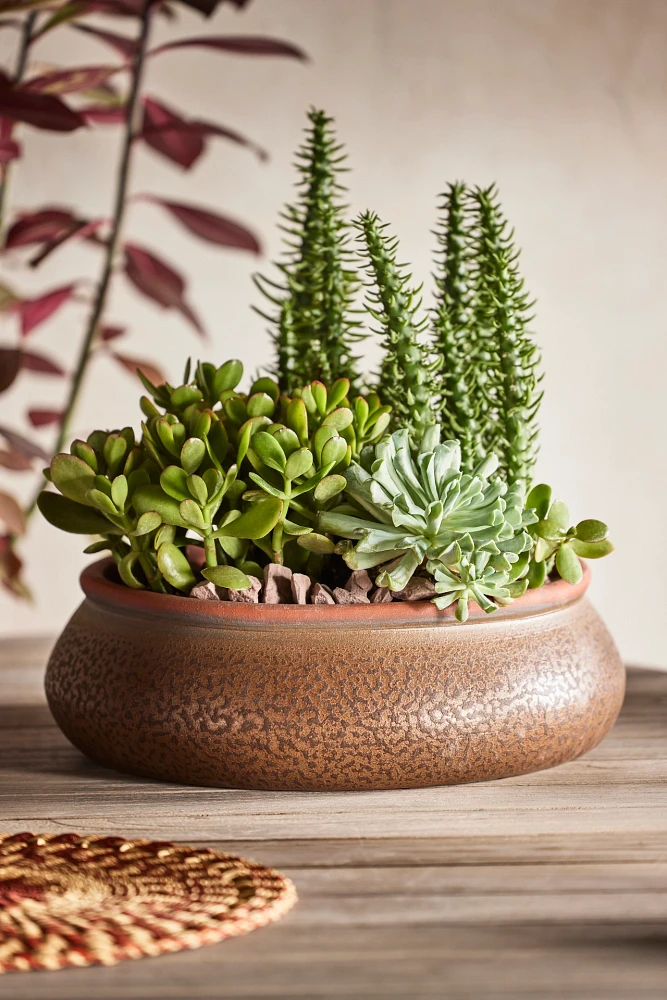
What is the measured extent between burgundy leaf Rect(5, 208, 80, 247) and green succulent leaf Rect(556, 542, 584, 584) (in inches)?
34.8

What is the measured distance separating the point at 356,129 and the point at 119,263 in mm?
767

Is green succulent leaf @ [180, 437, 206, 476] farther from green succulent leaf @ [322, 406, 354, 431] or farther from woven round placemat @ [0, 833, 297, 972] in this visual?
woven round placemat @ [0, 833, 297, 972]

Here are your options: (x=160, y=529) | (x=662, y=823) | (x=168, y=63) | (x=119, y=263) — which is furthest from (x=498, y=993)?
(x=168, y=63)

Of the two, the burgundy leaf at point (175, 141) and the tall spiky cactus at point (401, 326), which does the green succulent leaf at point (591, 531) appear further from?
the burgundy leaf at point (175, 141)

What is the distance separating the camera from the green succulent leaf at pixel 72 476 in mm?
629

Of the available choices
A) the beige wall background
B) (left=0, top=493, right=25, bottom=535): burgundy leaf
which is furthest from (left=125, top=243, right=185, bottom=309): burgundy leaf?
the beige wall background

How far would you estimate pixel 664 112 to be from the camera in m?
2.06

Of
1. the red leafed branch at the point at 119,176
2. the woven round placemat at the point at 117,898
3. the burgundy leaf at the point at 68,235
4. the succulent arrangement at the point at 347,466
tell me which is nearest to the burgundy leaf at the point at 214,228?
the red leafed branch at the point at 119,176

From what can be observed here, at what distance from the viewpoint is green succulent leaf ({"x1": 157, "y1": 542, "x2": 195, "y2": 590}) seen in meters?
0.62

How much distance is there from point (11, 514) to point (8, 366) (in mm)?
195

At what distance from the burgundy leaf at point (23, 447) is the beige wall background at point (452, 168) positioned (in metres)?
0.88

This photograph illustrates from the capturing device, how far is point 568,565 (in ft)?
2.16

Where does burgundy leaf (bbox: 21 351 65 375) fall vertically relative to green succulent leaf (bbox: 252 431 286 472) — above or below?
above

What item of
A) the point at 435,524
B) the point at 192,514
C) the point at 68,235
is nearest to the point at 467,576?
the point at 435,524
